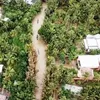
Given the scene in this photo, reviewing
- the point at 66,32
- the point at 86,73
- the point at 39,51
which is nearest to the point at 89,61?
the point at 86,73

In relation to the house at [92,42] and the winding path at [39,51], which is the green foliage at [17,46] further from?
the house at [92,42]

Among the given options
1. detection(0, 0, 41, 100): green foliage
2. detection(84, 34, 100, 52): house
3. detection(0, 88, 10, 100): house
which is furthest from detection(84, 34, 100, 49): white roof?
detection(0, 88, 10, 100): house

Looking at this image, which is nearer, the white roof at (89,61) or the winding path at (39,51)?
the winding path at (39,51)

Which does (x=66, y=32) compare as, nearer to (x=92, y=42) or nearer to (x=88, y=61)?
(x=92, y=42)

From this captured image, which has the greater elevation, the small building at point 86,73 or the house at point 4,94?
A: the small building at point 86,73

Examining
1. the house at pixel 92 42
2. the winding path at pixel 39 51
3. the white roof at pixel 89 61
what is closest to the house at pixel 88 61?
the white roof at pixel 89 61

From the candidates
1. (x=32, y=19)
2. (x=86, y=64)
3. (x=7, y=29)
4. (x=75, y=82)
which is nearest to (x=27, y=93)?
(x=75, y=82)
